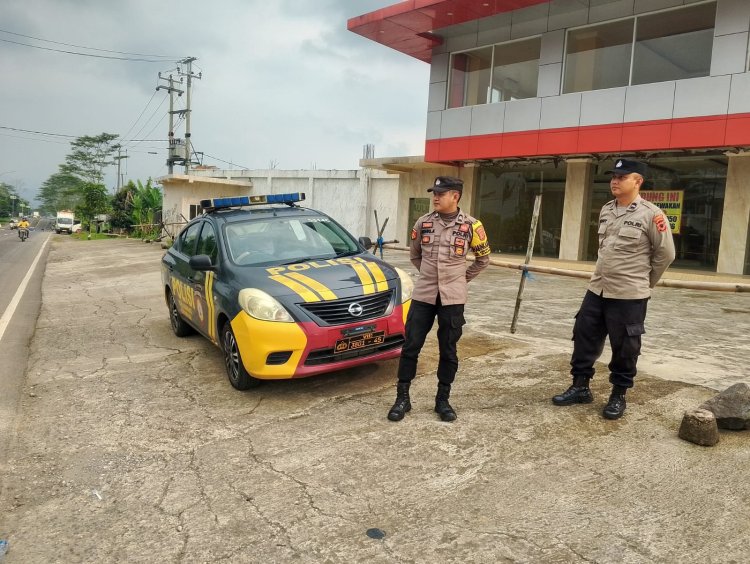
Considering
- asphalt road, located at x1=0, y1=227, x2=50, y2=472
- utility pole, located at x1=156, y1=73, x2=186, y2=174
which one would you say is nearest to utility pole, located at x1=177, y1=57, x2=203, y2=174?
utility pole, located at x1=156, y1=73, x2=186, y2=174

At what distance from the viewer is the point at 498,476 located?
335 centimetres

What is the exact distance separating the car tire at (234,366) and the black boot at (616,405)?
111 inches

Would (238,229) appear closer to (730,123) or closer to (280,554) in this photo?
(280,554)

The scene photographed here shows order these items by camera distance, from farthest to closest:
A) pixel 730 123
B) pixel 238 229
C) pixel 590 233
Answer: pixel 590 233, pixel 730 123, pixel 238 229

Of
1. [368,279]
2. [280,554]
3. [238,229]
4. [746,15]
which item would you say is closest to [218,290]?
[238,229]

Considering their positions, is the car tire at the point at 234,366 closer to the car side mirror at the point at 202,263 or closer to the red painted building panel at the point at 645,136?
the car side mirror at the point at 202,263

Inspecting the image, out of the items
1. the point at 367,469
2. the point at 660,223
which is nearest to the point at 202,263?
the point at 367,469

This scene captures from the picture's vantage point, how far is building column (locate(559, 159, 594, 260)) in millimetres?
15773

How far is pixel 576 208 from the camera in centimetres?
1598

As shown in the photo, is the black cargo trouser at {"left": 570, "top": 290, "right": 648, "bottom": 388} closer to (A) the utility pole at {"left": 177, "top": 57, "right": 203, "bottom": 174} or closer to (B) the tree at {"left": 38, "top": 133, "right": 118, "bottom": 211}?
(A) the utility pole at {"left": 177, "top": 57, "right": 203, "bottom": 174}

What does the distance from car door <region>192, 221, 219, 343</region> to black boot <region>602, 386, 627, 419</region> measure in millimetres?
3489

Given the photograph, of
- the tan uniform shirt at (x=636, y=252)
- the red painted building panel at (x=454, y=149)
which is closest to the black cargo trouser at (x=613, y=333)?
the tan uniform shirt at (x=636, y=252)

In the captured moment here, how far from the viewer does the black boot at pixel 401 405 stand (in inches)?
165

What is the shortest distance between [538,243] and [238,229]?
12872 millimetres
